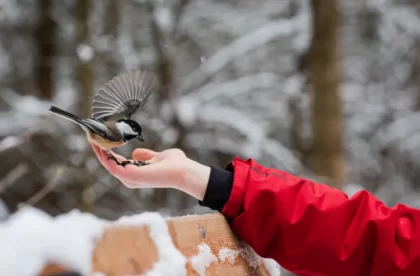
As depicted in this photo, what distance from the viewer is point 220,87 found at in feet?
16.2

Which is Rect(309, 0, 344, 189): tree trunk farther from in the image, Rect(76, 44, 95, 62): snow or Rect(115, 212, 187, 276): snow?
Rect(115, 212, 187, 276): snow

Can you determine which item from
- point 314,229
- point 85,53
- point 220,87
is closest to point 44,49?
point 85,53

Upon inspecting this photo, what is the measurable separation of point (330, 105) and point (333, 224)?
2734mm

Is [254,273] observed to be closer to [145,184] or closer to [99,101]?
[145,184]

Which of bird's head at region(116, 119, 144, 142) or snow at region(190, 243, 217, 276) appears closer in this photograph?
snow at region(190, 243, 217, 276)

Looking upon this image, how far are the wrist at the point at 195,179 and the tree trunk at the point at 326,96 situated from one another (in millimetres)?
2658

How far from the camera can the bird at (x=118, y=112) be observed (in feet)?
3.39

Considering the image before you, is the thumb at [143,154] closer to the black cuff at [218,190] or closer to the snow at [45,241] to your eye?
the black cuff at [218,190]

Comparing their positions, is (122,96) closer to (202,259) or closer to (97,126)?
(97,126)

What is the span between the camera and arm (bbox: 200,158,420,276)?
3.43ft

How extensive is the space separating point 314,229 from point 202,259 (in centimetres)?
26

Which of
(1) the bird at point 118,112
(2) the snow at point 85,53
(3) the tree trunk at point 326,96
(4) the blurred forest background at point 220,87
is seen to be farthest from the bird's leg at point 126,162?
(2) the snow at point 85,53

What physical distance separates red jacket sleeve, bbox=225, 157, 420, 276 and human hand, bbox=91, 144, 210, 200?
7 centimetres

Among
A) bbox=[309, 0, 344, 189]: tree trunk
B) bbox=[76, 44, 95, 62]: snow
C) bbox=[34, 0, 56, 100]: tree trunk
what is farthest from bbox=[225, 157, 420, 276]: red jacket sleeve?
bbox=[34, 0, 56, 100]: tree trunk
